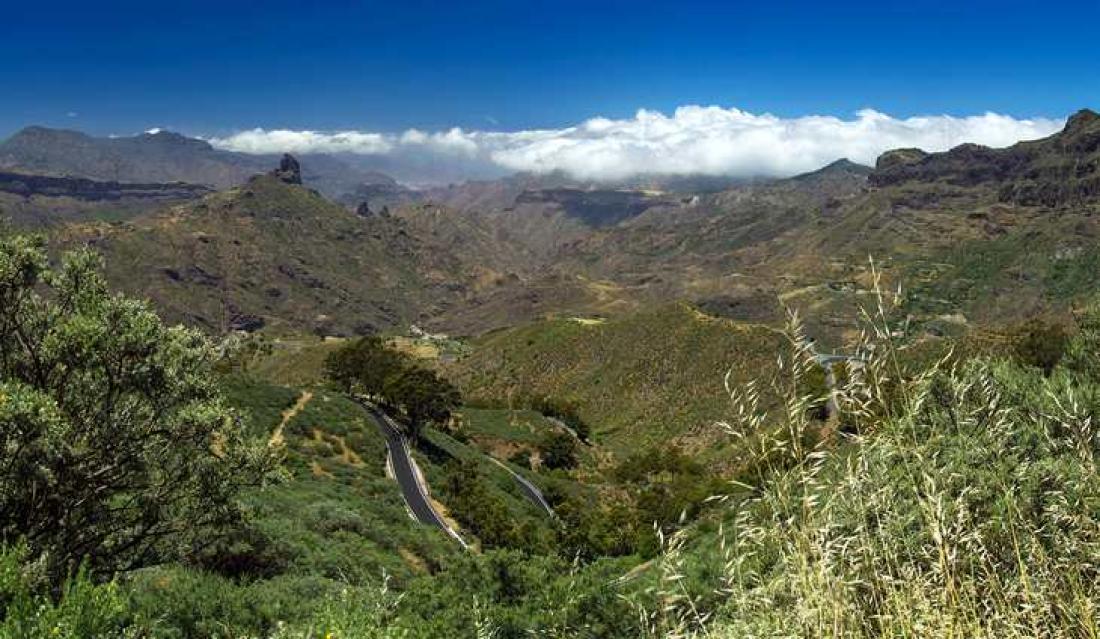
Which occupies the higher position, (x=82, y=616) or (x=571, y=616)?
(x=82, y=616)

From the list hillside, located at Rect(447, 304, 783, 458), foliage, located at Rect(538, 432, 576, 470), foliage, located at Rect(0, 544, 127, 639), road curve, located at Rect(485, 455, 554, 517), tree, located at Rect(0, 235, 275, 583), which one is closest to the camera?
foliage, located at Rect(0, 544, 127, 639)

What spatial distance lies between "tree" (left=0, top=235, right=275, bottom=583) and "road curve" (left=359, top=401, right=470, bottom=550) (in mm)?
20249

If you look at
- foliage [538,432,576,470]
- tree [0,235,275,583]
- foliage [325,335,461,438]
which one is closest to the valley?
tree [0,235,275,583]

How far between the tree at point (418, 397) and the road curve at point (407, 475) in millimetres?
1952

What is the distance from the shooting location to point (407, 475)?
52.6 metres

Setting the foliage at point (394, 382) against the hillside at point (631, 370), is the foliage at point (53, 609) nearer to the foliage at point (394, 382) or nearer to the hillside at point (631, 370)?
the foliage at point (394, 382)

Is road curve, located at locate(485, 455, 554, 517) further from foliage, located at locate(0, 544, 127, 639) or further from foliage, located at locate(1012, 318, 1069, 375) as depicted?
foliage, located at locate(0, 544, 127, 639)

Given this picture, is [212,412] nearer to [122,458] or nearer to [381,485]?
[122,458]

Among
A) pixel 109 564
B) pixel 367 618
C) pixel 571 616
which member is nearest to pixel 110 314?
pixel 109 564

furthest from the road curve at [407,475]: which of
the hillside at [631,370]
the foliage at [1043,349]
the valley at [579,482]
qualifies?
the foliage at [1043,349]

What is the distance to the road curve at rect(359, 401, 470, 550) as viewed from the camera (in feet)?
140

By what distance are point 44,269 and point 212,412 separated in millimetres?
3684

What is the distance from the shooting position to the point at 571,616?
12727 mm

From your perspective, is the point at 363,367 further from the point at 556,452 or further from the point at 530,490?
the point at 530,490
